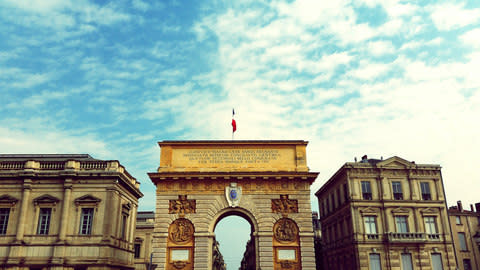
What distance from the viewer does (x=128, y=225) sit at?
34.0 meters

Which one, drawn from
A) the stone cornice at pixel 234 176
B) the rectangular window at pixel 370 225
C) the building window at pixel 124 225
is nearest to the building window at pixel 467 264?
the rectangular window at pixel 370 225

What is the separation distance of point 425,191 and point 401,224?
445 cm

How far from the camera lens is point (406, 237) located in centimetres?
3547

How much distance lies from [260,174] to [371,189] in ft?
49.5

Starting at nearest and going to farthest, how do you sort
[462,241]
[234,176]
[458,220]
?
Result: [234,176] < [462,241] < [458,220]

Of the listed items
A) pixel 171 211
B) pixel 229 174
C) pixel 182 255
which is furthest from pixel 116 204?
pixel 229 174

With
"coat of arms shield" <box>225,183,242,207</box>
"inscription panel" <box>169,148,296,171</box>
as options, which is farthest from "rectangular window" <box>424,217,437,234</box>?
"coat of arms shield" <box>225,183,242,207</box>

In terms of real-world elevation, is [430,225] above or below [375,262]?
above

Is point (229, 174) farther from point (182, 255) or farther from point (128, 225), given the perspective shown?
point (128, 225)

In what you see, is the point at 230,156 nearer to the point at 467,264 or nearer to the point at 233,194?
the point at 233,194

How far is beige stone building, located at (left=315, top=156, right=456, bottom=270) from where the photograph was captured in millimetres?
35438

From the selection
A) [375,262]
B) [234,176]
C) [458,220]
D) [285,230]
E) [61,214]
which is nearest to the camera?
[285,230]

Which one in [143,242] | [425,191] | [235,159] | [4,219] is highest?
[235,159]

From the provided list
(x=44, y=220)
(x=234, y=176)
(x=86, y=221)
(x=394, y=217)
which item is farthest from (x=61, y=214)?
(x=394, y=217)
